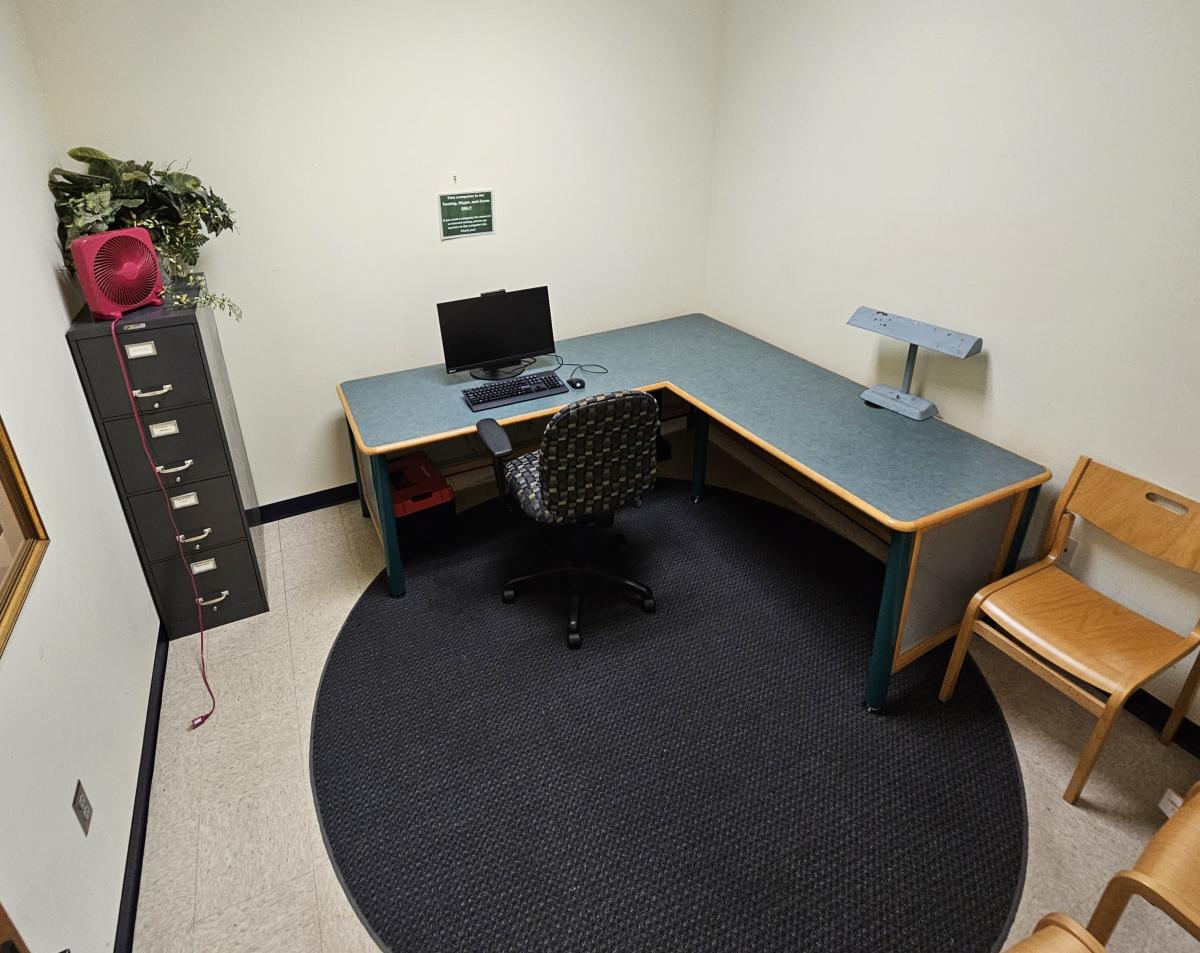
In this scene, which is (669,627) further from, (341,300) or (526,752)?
(341,300)

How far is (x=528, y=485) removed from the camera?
2.53 metres

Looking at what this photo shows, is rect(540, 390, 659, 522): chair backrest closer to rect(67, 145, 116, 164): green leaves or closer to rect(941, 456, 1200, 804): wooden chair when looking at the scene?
rect(941, 456, 1200, 804): wooden chair

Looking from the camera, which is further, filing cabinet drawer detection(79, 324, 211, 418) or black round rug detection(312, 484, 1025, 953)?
filing cabinet drawer detection(79, 324, 211, 418)

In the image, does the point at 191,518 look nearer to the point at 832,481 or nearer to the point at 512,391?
the point at 512,391

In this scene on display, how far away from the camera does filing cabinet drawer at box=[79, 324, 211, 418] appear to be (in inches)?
84.7

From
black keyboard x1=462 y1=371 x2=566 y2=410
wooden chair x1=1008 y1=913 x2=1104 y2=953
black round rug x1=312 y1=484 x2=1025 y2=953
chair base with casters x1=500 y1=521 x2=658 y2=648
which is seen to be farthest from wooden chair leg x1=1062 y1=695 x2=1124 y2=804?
black keyboard x1=462 y1=371 x2=566 y2=410

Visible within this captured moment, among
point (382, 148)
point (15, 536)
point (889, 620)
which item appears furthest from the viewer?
point (382, 148)

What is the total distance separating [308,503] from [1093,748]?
318cm

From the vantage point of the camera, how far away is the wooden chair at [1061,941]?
1.16 m

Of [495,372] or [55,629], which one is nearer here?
[55,629]

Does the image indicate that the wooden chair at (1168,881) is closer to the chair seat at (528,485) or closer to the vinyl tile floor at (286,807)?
the vinyl tile floor at (286,807)

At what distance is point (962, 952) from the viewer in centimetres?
166

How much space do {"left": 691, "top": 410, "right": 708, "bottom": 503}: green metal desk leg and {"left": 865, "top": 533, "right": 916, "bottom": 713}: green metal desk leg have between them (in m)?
1.28

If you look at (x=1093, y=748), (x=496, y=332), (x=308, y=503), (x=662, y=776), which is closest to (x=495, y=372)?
(x=496, y=332)
